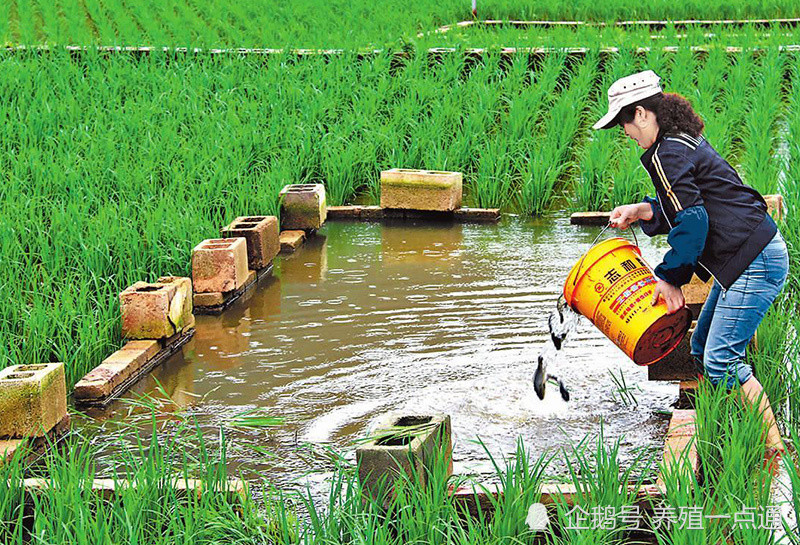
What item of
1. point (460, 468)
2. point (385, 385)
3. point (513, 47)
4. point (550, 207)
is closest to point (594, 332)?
point (385, 385)

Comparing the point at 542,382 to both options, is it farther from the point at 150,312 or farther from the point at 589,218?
the point at 589,218

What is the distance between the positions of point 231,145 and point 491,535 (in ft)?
18.1

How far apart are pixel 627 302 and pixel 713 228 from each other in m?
0.38

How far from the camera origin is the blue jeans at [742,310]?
146 inches

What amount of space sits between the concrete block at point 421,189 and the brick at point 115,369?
2.88 metres

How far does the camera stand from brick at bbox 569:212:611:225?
24.2 ft

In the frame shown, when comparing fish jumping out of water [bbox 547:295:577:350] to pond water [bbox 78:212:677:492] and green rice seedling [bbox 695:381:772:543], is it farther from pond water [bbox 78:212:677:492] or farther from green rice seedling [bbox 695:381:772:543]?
green rice seedling [bbox 695:381:772:543]

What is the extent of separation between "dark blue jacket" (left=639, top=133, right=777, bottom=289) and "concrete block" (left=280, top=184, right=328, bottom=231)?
3.74m

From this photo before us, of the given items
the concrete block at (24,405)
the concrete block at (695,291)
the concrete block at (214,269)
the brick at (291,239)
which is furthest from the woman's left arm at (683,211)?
the brick at (291,239)

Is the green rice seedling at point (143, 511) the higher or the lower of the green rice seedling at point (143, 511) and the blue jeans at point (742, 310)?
the lower

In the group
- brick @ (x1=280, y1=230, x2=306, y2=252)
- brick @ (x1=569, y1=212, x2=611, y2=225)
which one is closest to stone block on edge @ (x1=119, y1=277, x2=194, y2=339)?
brick @ (x1=280, y1=230, x2=306, y2=252)

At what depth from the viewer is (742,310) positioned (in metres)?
3.70

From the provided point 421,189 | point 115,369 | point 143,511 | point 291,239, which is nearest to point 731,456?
point 143,511

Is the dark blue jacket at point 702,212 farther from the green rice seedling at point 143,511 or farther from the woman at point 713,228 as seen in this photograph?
the green rice seedling at point 143,511
